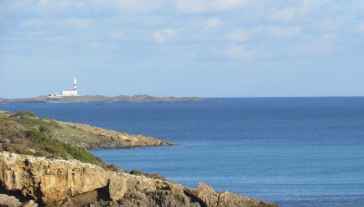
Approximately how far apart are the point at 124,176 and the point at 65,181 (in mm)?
2516

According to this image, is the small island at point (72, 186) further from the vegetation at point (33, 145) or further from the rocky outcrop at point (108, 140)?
the rocky outcrop at point (108, 140)

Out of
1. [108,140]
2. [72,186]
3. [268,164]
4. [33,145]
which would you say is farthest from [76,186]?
[108,140]

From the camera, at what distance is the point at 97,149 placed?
67000mm

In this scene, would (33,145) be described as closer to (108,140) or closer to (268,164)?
(268,164)

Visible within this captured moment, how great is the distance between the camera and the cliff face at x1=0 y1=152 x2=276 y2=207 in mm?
27375

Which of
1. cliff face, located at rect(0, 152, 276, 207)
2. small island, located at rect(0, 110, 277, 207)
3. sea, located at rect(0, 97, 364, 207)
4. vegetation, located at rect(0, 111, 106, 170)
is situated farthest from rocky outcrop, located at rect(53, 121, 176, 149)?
cliff face, located at rect(0, 152, 276, 207)

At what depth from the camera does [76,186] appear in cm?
2781

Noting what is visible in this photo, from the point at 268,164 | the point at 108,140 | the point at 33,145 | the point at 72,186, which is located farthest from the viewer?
the point at 108,140

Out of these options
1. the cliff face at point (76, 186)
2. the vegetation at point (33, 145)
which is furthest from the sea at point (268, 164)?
the vegetation at point (33, 145)

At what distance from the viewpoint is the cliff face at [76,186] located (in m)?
27.4

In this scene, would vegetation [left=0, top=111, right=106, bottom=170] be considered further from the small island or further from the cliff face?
the cliff face

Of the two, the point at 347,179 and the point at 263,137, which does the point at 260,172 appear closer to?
the point at 347,179

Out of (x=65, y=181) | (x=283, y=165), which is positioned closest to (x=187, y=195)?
(x=65, y=181)

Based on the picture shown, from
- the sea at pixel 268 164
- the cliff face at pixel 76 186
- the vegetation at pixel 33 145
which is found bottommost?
the sea at pixel 268 164
